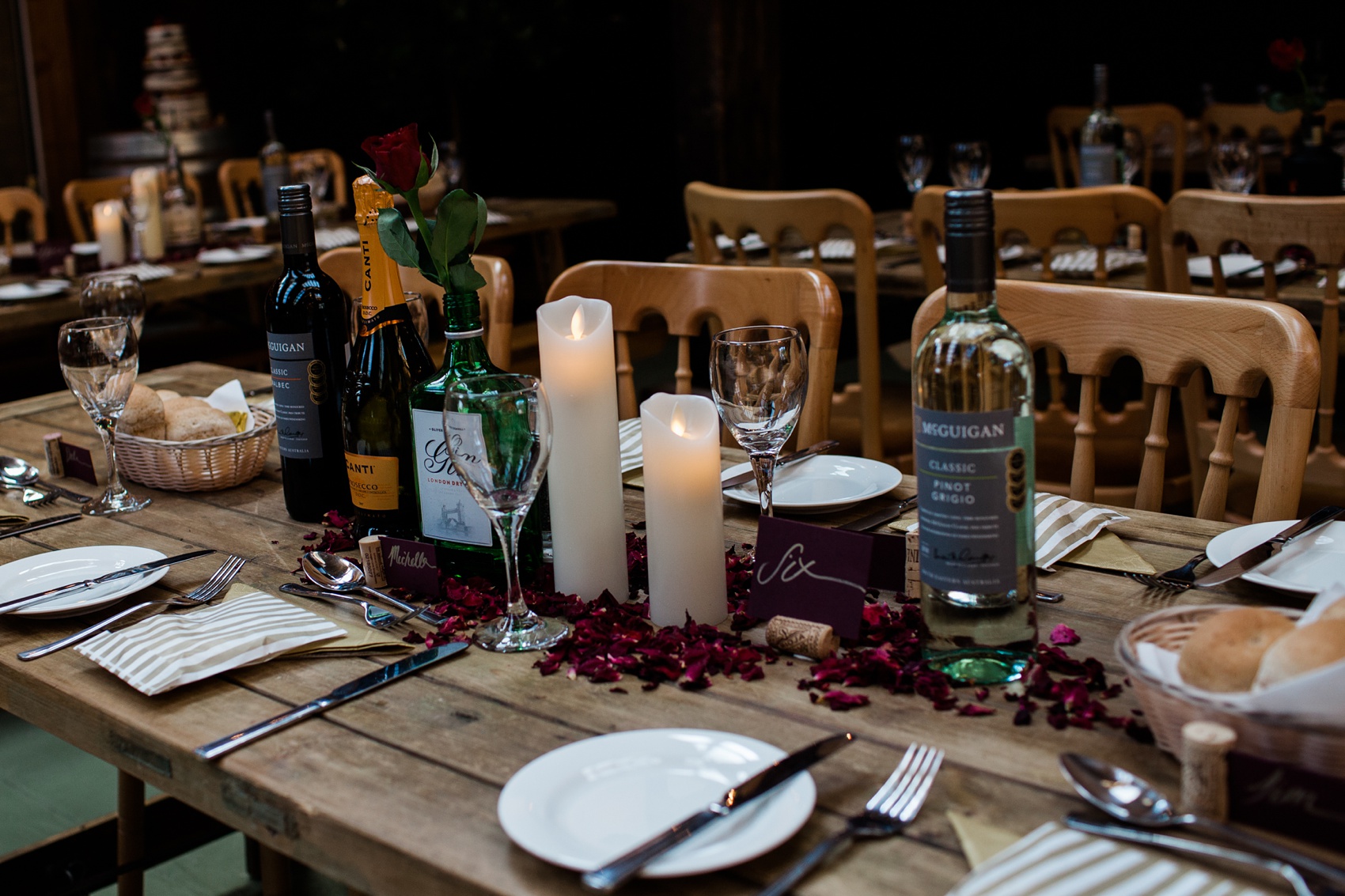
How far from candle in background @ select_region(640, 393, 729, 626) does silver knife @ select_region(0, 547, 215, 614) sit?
446mm

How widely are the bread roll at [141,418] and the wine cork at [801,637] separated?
0.81 m

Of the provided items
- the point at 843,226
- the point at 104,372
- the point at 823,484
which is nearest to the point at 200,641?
the point at 104,372

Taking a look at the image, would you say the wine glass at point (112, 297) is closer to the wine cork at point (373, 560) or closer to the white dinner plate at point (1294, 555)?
the wine cork at point (373, 560)

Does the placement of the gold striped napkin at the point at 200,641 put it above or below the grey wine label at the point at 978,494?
below

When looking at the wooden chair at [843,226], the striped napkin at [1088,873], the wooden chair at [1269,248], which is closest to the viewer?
the striped napkin at [1088,873]

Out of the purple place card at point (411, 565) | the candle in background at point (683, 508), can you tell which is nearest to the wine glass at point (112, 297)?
the purple place card at point (411, 565)

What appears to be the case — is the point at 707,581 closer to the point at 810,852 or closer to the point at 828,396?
the point at 810,852

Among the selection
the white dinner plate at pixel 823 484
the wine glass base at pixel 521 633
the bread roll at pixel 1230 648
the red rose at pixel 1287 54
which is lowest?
the wine glass base at pixel 521 633

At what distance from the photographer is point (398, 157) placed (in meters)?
0.94

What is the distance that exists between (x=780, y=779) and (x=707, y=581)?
259mm

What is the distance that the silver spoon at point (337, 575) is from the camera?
1.02 metres

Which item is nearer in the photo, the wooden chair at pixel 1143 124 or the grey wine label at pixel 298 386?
the grey wine label at pixel 298 386

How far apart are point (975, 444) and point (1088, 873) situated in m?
0.26

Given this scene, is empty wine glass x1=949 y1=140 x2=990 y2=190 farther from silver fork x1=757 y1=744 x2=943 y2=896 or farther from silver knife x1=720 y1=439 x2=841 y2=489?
silver fork x1=757 y1=744 x2=943 y2=896
